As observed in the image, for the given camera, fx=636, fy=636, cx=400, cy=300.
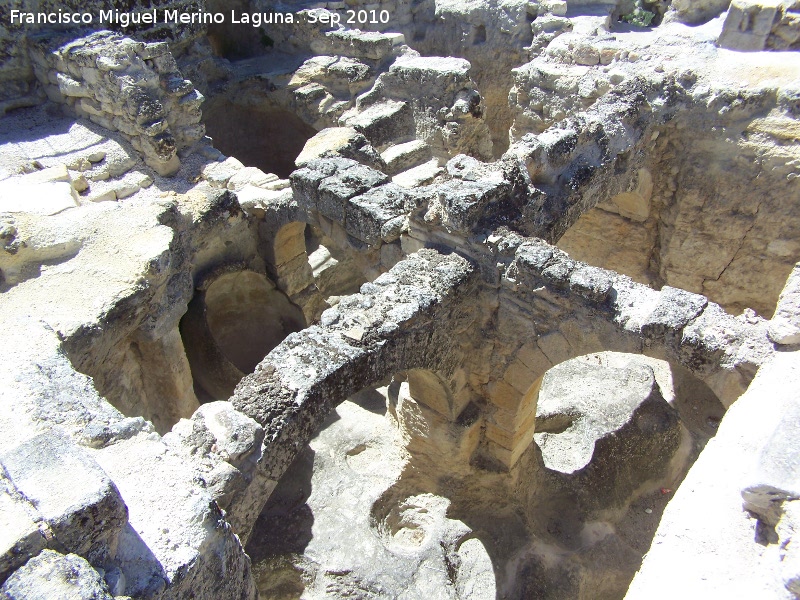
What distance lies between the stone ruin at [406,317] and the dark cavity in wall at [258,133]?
183mm

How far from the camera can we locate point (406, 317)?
14.0 feet

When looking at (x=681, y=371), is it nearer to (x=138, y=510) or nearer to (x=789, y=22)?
(x=789, y=22)

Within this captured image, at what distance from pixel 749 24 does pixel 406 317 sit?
497cm

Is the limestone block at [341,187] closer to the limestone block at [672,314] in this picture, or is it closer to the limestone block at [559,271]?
the limestone block at [559,271]

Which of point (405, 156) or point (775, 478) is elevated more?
point (775, 478)

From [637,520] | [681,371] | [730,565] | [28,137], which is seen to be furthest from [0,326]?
[681,371]

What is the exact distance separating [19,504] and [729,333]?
3704 millimetres

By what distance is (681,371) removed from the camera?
721 centimetres

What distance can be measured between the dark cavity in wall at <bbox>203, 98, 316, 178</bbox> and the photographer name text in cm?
123

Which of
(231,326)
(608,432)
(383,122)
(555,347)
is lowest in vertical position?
(608,432)

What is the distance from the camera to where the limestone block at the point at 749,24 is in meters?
6.27

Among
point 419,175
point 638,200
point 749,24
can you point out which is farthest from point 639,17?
point 419,175

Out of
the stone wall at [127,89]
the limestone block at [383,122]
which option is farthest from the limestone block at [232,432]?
the limestone block at [383,122]

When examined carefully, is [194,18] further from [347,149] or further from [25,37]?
[347,149]
